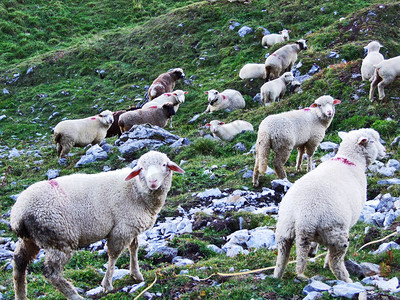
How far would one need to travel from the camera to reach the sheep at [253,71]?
1717 centimetres

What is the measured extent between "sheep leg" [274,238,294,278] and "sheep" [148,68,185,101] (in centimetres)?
1386

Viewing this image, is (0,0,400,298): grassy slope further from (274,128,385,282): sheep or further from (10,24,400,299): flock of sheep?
(10,24,400,299): flock of sheep

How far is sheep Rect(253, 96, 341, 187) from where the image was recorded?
9477 mm

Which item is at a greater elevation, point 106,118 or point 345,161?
point 345,161

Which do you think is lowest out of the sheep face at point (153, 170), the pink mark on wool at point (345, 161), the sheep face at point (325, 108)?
the sheep face at point (325, 108)

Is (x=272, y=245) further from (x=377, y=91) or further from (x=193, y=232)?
(x=377, y=91)

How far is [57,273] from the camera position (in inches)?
207

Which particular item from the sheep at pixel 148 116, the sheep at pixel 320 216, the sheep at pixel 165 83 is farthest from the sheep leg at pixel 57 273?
the sheep at pixel 165 83

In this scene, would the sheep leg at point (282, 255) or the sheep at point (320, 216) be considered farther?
the sheep leg at point (282, 255)

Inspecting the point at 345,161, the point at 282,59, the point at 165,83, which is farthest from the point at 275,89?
the point at 345,161

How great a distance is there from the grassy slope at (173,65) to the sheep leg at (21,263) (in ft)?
1.13

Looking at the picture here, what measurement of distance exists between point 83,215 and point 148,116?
10459mm

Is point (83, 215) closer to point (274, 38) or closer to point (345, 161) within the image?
point (345, 161)

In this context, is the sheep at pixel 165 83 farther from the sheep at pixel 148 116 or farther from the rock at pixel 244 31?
the rock at pixel 244 31
